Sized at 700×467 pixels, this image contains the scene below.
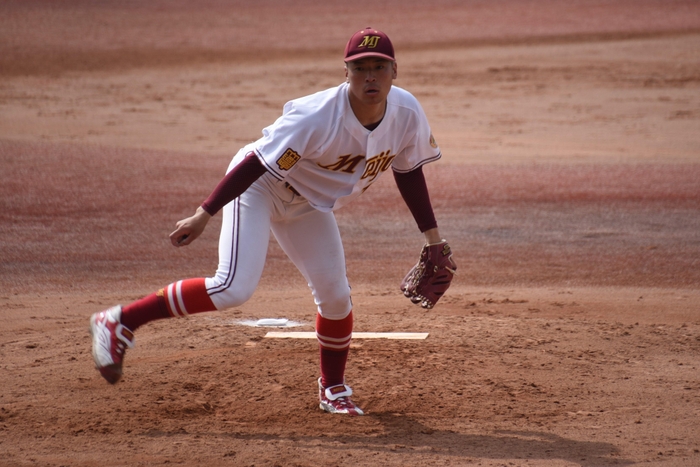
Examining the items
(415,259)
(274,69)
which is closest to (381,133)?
(415,259)

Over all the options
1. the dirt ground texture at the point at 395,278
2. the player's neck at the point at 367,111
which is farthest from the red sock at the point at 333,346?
the player's neck at the point at 367,111

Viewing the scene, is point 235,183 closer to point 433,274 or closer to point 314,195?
point 314,195

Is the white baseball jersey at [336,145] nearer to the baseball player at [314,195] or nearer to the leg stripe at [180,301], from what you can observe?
the baseball player at [314,195]

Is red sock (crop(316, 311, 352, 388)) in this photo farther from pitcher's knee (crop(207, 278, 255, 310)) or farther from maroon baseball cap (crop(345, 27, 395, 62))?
maroon baseball cap (crop(345, 27, 395, 62))

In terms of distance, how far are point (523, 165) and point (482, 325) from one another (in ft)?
16.6

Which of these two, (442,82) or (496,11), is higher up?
(496,11)

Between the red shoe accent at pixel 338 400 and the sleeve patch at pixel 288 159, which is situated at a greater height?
the sleeve patch at pixel 288 159

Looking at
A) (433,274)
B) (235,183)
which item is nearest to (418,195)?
(433,274)

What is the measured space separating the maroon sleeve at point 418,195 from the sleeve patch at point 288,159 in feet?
1.85

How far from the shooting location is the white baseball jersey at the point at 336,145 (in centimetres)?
321

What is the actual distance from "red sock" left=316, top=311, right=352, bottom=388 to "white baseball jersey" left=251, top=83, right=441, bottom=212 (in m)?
0.59

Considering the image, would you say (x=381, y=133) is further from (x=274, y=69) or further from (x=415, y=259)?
(x=274, y=69)

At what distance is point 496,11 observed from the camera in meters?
22.9

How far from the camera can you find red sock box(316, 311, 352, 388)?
372 cm
